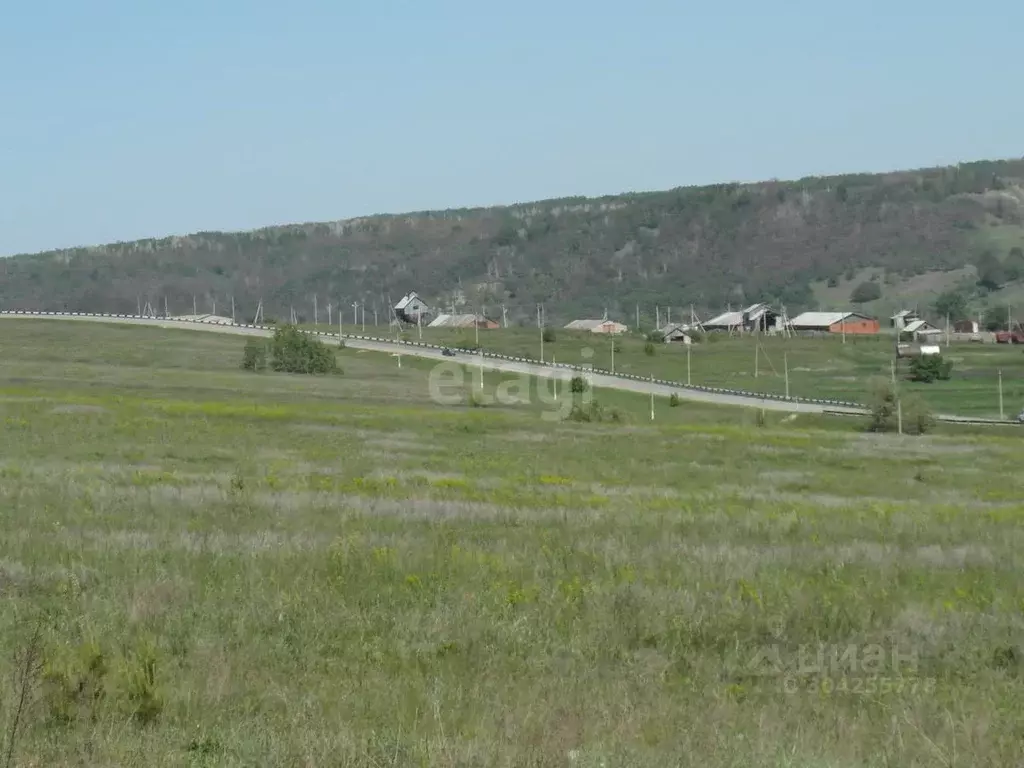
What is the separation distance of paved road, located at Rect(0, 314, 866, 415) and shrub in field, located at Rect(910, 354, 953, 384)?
65.2ft

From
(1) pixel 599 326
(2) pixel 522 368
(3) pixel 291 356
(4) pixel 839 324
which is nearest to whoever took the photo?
(3) pixel 291 356

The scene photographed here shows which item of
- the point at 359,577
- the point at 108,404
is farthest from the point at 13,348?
the point at 359,577

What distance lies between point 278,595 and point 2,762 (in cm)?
490

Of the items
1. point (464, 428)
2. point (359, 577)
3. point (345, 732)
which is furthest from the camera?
point (464, 428)

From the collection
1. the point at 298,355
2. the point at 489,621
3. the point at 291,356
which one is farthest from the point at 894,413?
the point at 489,621

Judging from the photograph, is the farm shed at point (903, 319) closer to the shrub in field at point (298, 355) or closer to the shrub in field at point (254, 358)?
the shrub in field at point (298, 355)

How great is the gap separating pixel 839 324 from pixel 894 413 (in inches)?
3879

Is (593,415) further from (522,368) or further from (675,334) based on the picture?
(675,334)

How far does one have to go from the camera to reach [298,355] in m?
98.6

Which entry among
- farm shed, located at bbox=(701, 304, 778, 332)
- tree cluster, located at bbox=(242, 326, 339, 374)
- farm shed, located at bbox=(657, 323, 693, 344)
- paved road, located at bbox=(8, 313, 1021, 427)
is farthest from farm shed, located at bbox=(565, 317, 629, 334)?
tree cluster, located at bbox=(242, 326, 339, 374)

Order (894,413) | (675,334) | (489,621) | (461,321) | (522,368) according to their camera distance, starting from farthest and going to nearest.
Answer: (461,321) < (675,334) < (522,368) < (894,413) < (489,621)

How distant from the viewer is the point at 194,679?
8430 mm

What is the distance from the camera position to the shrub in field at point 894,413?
69062 mm

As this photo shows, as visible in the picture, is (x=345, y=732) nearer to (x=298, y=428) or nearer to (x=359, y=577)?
(x=359, y=577)
